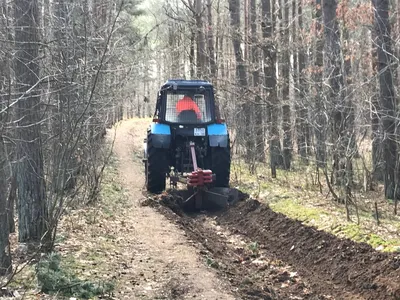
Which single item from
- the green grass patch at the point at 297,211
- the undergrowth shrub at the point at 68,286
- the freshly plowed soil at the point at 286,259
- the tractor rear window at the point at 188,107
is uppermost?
the tractor rear window at the point at 188,107

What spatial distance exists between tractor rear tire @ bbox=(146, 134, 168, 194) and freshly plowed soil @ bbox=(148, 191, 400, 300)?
56.1 inches

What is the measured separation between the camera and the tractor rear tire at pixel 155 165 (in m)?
12.4

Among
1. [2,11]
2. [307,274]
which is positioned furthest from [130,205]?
[2,11]

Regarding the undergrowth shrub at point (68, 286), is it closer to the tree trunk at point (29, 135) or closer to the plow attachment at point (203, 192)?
the tree trunk at point (29, 135)

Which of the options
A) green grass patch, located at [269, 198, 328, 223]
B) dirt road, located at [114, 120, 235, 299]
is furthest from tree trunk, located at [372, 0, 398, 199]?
dirt road, located at [114, 120, 235, 299]

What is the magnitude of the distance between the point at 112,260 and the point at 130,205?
4.89 meters

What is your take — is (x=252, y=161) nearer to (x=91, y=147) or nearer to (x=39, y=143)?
(x=91, y=147)

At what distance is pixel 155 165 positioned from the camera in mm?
12562

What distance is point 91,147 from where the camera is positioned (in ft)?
37.3

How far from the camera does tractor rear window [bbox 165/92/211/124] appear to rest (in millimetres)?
12953

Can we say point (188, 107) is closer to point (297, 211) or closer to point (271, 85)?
point (297, 211)

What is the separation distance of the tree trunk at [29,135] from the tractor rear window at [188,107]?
5849mm

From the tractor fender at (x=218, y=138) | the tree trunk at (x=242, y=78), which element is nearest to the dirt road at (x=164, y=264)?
the tractor fender at (x=218, y=138)

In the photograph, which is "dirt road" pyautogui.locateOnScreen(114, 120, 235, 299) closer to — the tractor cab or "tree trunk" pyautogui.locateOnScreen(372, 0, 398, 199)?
the tractor cab
